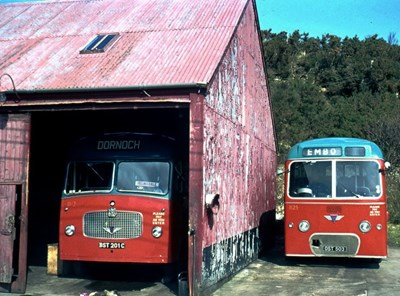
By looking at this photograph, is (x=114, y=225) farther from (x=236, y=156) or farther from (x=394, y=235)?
(x=394, y=235)

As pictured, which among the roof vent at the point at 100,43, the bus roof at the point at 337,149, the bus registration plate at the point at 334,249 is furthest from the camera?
the bus roof at the point at 337,149

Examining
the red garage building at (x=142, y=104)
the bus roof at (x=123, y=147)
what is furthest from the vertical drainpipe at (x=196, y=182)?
the bus roof at (x=123, y=147)

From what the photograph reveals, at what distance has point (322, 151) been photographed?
13086 mm

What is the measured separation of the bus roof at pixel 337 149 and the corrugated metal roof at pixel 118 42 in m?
3.66

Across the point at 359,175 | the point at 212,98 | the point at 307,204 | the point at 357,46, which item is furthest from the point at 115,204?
the point at 357,46

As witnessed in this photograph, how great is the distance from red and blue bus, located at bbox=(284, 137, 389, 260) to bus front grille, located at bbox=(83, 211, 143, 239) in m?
4.57

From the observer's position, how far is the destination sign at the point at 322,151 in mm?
12945

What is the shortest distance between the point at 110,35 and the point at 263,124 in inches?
258

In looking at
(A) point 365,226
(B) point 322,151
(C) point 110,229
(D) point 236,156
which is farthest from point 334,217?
(C) point 110,229

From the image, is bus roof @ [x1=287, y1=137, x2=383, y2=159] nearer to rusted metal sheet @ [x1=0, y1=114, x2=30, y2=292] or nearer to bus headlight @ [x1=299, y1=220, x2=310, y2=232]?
bus headlight @ [x1=299, y1=220, x2=310, y2=232]

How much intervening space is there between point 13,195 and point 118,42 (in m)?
4.21

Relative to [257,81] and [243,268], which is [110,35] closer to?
[257,81]

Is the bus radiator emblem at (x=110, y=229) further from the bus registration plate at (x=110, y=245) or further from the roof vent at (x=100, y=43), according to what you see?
Result: the roof vent at (x=100, y=43)

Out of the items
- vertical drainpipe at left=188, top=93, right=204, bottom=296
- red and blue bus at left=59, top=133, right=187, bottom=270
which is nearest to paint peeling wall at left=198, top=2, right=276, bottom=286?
vertical drainpipe at left=188, top=93, right=204, bottom=296
